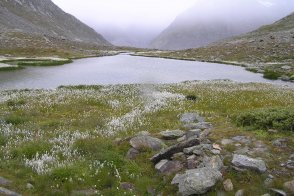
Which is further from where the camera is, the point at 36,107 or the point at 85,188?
the point at 36,107

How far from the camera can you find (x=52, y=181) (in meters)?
11.8

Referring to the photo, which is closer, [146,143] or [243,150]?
[243,150]

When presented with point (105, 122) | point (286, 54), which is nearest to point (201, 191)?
point (105, 122)

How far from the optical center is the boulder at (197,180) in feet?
36.0

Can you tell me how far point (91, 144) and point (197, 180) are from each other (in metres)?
4.81

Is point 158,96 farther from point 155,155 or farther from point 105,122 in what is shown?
point 155,155

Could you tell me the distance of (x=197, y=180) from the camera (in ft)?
36.6

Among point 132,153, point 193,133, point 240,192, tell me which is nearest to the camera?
point 240,192

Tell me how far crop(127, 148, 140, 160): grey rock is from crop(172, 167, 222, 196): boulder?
87.2 inches

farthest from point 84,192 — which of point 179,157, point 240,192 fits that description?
point 240,192

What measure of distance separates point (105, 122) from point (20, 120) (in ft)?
12.8

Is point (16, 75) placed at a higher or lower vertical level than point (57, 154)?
lower

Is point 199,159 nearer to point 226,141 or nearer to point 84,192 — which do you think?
point 226,141

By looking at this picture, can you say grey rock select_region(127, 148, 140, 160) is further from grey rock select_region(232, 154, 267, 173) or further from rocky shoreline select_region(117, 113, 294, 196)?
grey rock select_region(232, 154, 267, 173)
